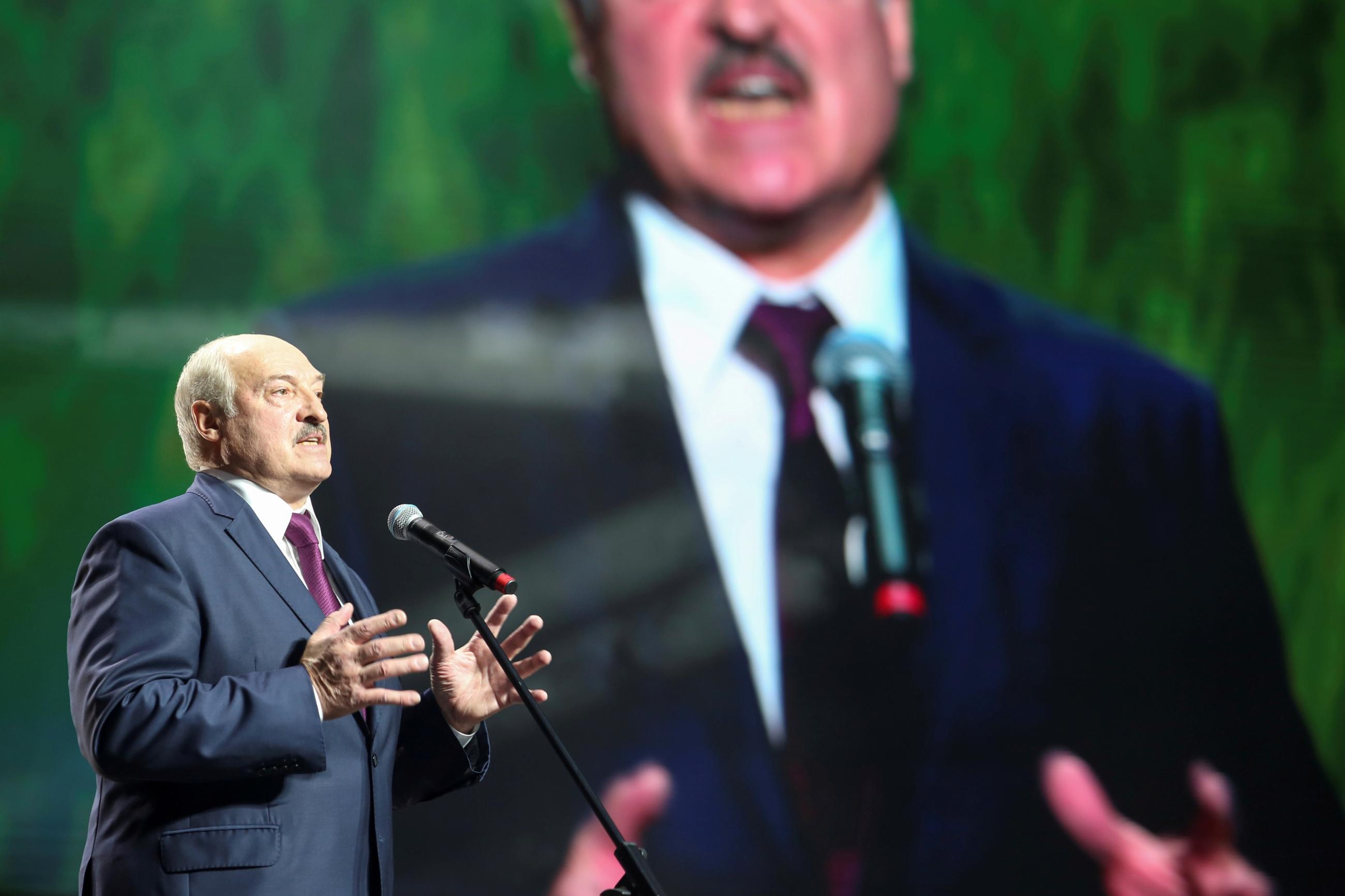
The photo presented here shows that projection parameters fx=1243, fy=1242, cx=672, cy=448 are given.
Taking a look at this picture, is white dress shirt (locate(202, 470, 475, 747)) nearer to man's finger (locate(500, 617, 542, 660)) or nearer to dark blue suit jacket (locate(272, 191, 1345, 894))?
man's finger (locate(500, 617, 542, 660))

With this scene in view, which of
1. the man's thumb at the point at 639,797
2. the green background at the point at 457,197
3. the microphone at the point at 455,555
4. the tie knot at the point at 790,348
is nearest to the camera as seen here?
the microphone at the point at 455,555

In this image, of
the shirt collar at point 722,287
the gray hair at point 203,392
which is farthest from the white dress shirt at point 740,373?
the gray hair at point 203,392

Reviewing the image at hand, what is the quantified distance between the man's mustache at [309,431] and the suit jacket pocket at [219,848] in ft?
1.61

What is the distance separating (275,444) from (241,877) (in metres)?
0.54

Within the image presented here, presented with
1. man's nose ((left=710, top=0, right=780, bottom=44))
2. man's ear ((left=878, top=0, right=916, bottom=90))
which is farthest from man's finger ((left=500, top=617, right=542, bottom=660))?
man's ear ((left=878, top=0, right=916, bottom=90))

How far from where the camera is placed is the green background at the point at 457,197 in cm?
305

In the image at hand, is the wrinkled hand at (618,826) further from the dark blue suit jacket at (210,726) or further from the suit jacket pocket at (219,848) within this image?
the suit jacket pocket at (219,848)

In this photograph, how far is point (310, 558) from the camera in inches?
66.3

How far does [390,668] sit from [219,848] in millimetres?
296

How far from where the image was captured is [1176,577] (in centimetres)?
368

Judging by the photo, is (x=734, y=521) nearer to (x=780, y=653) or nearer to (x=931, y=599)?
(x=780, y=653)

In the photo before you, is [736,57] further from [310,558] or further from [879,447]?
[310,558]

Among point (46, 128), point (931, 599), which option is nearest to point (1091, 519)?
point (931, 599)

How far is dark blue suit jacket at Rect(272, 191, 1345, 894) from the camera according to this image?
3.20 metres
